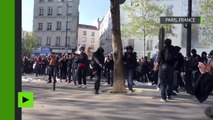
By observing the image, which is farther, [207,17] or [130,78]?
[207,17]

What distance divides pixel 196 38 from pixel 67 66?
45.9 meters

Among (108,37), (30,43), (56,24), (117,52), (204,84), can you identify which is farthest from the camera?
(108,37)

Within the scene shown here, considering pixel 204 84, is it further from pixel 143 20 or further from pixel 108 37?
pixel 108 37

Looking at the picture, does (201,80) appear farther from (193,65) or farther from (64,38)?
(64,38)

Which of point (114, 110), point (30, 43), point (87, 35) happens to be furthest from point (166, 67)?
point (87, 35)

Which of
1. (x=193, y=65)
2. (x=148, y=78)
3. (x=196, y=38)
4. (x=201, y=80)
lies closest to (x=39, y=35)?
(x=196, y=38)

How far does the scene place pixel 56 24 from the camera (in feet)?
288

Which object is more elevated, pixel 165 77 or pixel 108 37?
pixel 108 37

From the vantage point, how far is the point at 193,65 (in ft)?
49.1

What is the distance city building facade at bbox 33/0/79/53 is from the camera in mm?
85438

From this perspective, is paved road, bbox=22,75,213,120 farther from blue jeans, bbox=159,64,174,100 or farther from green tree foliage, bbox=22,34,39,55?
green tree foliage, bbox=22,34,39,55

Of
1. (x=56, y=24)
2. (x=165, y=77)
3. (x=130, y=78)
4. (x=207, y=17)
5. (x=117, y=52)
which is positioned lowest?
(x=130, y=78)

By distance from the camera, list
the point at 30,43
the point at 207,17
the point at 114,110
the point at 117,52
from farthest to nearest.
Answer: the point at 30,43 < the point at 207,17 < the point at 117,52 < the point at 114,110

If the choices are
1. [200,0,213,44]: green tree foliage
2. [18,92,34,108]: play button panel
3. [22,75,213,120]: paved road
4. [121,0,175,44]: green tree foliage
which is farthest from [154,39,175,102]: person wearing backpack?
[121,0,175,44]: green tree foliage
